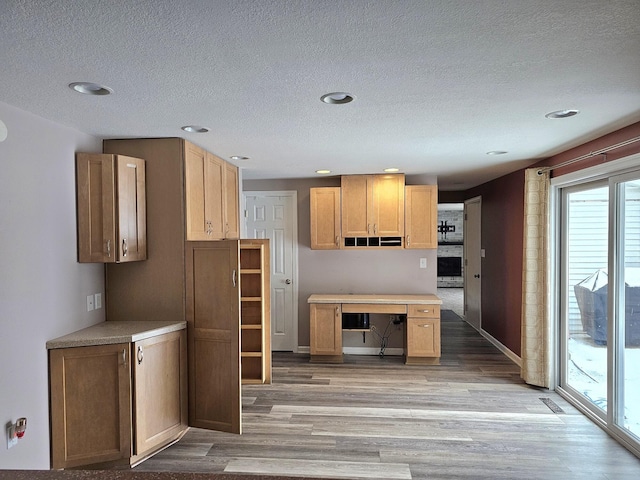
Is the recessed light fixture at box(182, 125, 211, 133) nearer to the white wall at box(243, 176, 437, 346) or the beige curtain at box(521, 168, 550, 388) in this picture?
the white wall at box(243, 176, 437, 346)

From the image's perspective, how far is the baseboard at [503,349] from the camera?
4750 millimetres

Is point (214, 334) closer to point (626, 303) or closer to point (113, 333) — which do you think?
point (113, 333)

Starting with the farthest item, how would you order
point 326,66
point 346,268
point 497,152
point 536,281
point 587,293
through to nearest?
point 346,268 → point 536,281 → point 497,152 → point 587,293 → point 326,66

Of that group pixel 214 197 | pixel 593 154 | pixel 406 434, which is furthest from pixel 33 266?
pixel 593 154

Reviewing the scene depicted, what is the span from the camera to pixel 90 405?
261cm

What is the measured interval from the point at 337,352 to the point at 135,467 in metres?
2.67

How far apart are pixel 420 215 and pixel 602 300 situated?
84.8 inches

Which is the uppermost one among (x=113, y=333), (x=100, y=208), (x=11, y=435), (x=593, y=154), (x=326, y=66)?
(x=326, y=66)

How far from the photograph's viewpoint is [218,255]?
121 inches

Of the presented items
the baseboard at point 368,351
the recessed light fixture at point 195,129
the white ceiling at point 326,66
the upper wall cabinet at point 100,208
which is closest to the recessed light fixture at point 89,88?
the white ceiling at point 326,66

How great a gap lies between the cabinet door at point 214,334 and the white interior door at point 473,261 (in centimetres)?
457

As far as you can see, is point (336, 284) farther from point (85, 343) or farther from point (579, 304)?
point (85, 343)

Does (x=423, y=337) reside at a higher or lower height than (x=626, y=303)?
lower

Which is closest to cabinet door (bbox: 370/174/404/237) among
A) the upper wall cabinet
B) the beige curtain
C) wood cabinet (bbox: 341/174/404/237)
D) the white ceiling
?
wood cabinet (bbox: 341/174/404/237)
